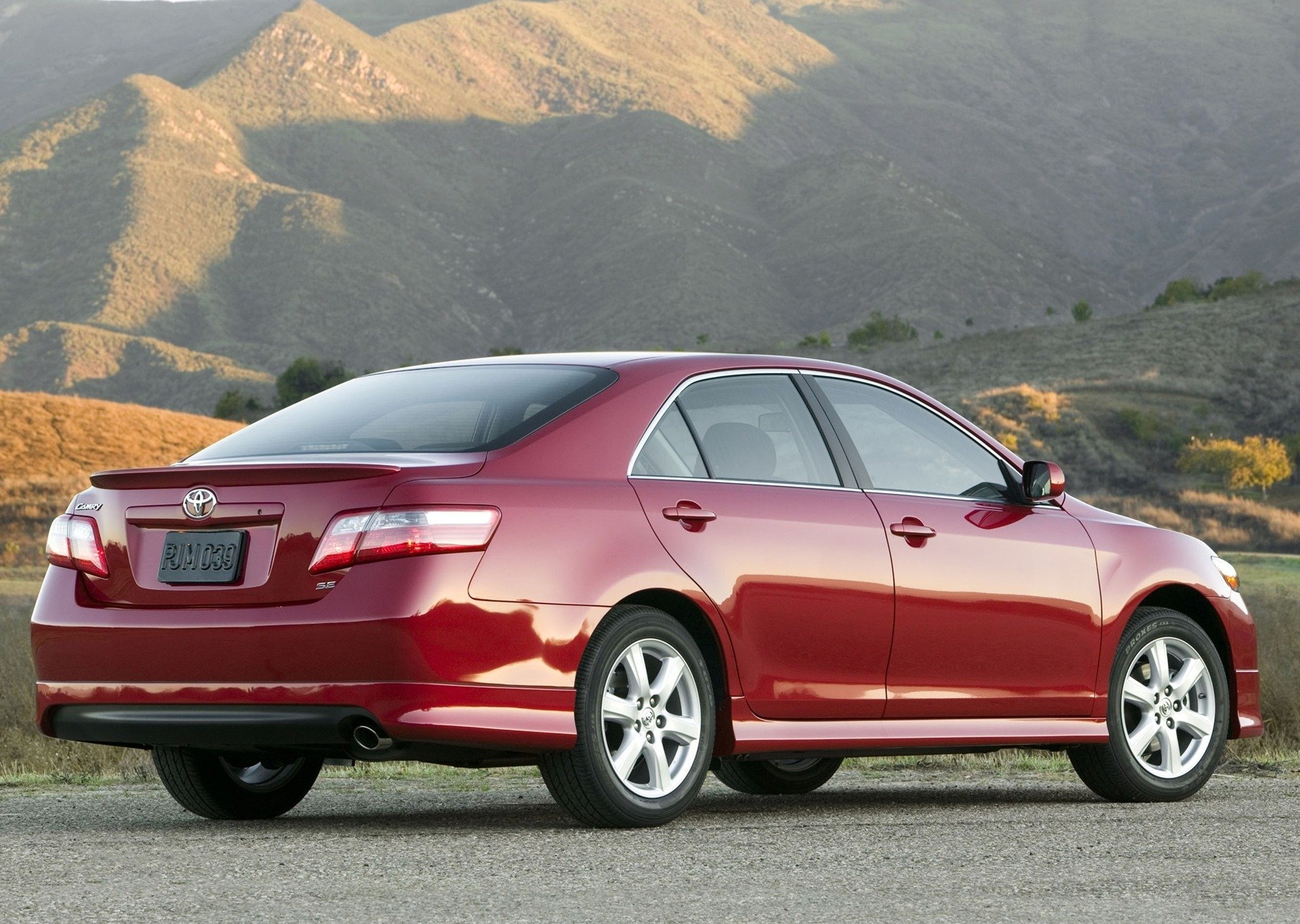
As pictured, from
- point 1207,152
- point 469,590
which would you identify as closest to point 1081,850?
point 469,590

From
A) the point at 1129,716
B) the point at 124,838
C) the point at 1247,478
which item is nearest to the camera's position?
the point at 124,838

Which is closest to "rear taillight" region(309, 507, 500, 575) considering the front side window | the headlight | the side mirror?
the front side window

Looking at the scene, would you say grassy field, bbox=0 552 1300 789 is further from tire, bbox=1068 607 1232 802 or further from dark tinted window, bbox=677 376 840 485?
dark tinted window, bbox=677 376 840 485

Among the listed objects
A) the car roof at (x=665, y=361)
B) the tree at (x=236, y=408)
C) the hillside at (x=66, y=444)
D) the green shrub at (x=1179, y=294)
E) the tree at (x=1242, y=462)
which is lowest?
the tree at (x=236, y=408)

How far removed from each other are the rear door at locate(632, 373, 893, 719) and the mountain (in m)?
99.7

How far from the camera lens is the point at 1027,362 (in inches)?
3361

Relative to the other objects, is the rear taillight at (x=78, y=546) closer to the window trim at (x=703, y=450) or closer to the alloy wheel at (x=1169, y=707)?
the window trim at (x=703, y=450)

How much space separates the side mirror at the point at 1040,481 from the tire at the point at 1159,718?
70 centimetres

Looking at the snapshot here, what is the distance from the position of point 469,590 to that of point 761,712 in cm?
127

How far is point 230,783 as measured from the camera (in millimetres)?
7199

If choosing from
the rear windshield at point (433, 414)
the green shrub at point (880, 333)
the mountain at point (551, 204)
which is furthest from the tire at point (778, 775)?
the mountain at point (551, 204)

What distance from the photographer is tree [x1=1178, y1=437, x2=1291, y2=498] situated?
68.2 m

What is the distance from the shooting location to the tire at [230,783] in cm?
709

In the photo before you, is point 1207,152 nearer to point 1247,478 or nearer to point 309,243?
point 309,243
